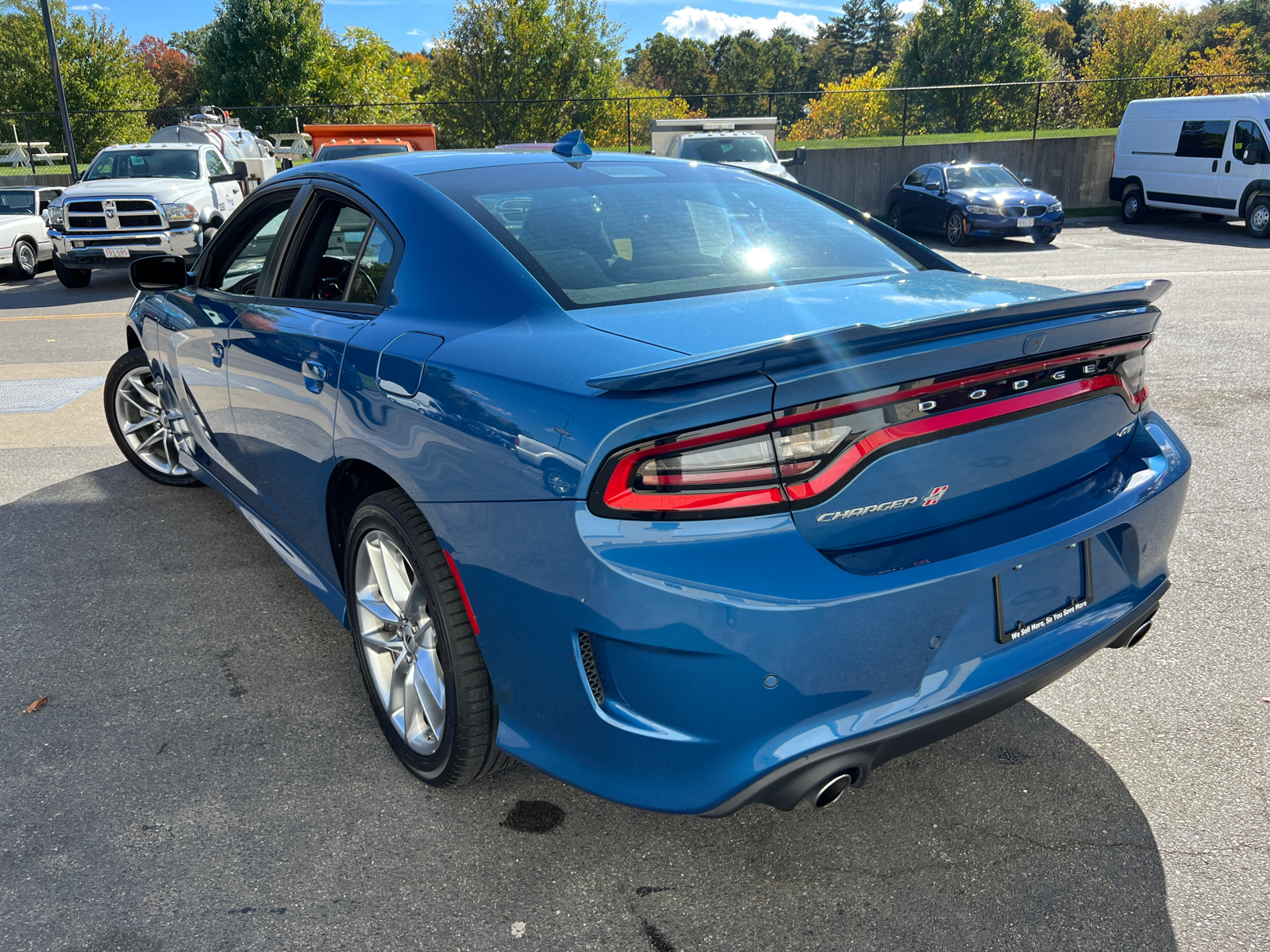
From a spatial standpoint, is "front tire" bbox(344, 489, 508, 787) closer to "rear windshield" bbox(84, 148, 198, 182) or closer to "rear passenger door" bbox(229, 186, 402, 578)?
"rear passenger door" bbox(229, 186, 402, 578)

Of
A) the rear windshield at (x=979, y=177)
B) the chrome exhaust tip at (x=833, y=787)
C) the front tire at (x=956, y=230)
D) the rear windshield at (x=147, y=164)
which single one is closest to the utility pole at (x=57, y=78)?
the rear windshield at (x=147, y=164)

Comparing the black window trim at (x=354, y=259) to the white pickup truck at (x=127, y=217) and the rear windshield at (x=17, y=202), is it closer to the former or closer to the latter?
the white pickup truck at (x=127, y=217)

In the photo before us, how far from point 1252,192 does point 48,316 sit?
62.6 feet

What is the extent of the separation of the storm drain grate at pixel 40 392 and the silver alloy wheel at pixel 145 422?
88.9 inches

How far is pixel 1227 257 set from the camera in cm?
1461

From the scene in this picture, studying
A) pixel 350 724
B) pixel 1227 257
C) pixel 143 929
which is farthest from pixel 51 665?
pixel 1227 257

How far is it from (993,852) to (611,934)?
0.95 metres

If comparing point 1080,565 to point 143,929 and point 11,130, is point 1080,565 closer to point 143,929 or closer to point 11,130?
point 143,929

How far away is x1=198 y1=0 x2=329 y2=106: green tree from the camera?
39250 mm

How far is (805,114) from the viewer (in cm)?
2709

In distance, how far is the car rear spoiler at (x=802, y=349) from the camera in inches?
72.3

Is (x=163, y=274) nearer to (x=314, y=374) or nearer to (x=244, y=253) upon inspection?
(x=244, y=253)

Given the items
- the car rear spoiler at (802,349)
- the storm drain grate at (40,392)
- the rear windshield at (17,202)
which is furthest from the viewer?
the rear windshield at (17,202)

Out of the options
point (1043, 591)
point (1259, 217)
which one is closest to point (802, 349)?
point (1043, 591)
